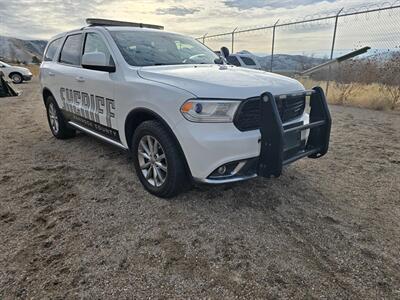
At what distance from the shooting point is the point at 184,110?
8.58 ft

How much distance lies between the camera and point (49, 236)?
8.46 feet

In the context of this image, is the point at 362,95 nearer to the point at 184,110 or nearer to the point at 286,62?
the point at 286,62

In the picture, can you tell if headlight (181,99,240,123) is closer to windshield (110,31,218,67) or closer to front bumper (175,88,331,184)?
front bumper (175,88,331,184)

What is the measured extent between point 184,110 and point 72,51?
285 centimetres

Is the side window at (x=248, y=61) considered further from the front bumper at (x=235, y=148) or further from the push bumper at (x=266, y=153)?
the front bumper at (x=235, y=148)

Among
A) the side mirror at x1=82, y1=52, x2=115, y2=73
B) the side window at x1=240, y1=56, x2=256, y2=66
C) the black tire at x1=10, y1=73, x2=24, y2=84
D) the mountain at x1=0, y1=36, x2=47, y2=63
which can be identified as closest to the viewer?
the side mirror at x1=82, y1=52, x2=115, y2=73

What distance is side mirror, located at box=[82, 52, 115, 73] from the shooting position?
130 inches

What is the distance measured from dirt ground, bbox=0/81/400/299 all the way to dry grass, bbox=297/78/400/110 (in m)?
5.18

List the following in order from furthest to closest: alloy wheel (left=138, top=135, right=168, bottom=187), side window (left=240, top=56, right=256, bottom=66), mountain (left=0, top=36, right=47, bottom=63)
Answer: mountain (left=0, top=36, right=47, bottom=63)
side window (left=240, top=56, right=256, bottom=66)
alloy wheel (left=138, top=135, right=168, bottom=187)

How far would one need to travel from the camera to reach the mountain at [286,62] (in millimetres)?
11672

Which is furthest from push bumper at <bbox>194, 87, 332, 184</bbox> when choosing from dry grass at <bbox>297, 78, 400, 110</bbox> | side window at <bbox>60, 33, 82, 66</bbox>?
dry grass at <bbox>297, 78, 400, 110</bbox>

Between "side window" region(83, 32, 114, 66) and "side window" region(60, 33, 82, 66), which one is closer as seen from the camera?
"side window" region(83, 32, 114, 66)

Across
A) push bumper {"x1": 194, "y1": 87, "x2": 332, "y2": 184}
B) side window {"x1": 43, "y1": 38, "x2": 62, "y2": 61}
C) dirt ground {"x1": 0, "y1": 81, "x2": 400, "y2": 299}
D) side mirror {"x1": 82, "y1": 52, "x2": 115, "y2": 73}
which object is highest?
side window {"x1": 43, "y1": 38, "x2": 62, "y2": 61}

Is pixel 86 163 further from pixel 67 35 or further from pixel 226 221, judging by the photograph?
pixel 226 221
